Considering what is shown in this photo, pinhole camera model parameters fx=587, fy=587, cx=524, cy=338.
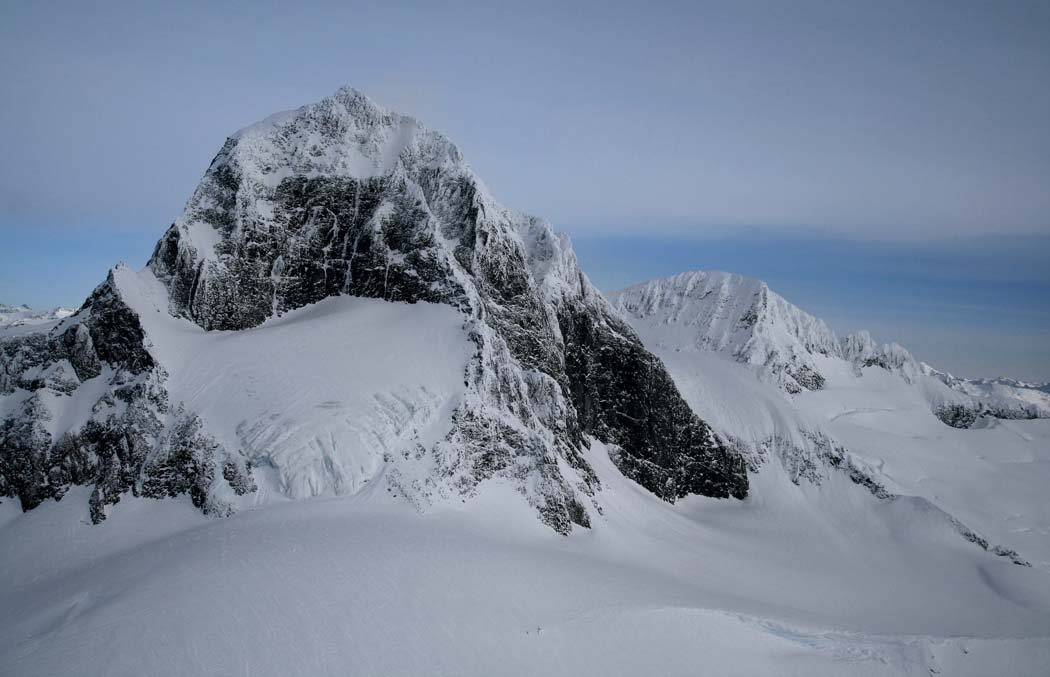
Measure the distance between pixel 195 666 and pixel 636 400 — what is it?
44.1m

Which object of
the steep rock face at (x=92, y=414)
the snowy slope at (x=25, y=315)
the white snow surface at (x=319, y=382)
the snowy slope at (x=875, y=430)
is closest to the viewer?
the white snow surface at (x=319, y=382)

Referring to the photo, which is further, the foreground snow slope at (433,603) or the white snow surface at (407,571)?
the white snow surface at (407,571)

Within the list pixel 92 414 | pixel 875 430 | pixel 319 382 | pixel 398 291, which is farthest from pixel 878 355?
pixel 92 414

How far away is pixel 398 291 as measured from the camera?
150 feet

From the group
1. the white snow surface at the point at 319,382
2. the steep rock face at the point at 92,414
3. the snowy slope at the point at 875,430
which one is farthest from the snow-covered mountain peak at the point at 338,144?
the snowy slope at the point at 875,430

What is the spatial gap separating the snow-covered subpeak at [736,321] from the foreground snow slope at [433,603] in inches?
2998

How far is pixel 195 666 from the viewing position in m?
21.2

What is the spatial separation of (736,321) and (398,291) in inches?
3852

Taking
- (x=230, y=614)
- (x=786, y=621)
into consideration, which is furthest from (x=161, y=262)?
(x=786, y=621)

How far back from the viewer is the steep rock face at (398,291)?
122 ft

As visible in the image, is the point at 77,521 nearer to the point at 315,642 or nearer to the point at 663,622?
the point at 315,642

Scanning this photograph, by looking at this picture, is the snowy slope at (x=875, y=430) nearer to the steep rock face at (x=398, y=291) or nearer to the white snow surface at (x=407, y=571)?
the white snow surface at (x=407, y=571)

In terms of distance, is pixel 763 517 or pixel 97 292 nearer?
pixel 97 292

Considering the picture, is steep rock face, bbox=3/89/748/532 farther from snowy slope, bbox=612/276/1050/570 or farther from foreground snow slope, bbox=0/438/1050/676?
snowy slope, bbox=612/276/1050/570
